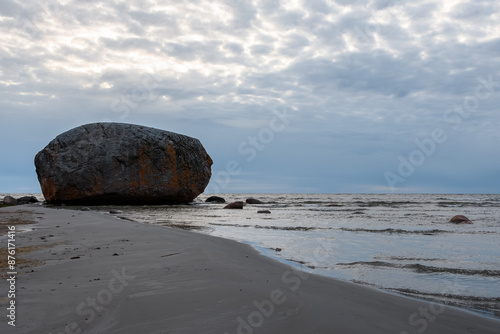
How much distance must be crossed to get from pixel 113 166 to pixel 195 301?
68.2 feet

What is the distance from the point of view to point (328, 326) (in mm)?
2562

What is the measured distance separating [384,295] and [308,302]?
42.9 inches

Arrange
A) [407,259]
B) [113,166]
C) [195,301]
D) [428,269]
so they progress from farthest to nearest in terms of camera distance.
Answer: [113,166], [407,259], [428,269], [195,301]

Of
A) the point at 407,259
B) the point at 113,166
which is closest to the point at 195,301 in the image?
the point at 407,259

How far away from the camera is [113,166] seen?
2223 cm

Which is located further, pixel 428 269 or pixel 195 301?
pixel 428 269

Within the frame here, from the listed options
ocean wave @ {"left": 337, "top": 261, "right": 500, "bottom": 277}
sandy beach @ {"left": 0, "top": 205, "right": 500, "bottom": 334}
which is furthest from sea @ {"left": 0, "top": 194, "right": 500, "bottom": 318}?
sandy beach @ {"left": 0, "top": 205, "right": 500, "bottom": 334}

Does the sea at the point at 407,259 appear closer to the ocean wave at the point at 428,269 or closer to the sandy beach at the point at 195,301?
the ocean wave at the point at 428,269

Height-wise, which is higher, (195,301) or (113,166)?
(113,166)

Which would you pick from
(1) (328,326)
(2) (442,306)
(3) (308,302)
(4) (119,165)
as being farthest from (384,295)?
(4) (119,165)

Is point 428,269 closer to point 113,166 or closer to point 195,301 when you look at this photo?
point 195,301

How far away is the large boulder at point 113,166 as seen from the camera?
22000 mm

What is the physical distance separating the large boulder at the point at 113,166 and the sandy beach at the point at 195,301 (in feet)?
60.0

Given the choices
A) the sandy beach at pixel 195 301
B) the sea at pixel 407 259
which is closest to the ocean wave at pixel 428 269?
the sea at pixel 407 259
